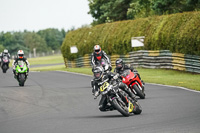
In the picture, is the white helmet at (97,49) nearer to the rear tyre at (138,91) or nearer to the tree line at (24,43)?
the rear tyre at (138,91)

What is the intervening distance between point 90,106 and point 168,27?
1632 cm

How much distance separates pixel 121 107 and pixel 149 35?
21077 millimetres

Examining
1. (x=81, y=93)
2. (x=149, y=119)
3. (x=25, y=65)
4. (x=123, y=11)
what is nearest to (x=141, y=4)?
(x=123, y=11)

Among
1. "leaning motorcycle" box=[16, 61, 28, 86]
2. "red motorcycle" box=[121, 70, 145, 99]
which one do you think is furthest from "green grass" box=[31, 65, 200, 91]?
"leaning motorcycle" box=[16, 61, 28, 86]

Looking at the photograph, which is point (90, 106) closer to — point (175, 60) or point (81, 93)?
point (81, 93)

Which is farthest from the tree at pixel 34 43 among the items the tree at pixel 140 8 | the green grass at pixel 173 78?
the green grass at pixel 173 78

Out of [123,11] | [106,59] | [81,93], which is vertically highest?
[123,11]

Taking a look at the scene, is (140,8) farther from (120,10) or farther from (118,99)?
(118,99)

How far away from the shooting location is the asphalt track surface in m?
8.60

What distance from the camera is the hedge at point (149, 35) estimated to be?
2494 cm

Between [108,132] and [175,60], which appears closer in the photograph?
[108,132]

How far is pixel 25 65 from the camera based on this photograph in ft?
67.7

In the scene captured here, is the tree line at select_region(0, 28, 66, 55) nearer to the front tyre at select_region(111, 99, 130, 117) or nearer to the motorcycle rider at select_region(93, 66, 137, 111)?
the motorcycle rider at select_region(93, 66, 137, 111)

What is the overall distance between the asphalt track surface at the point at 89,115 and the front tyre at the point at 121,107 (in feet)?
0.49
